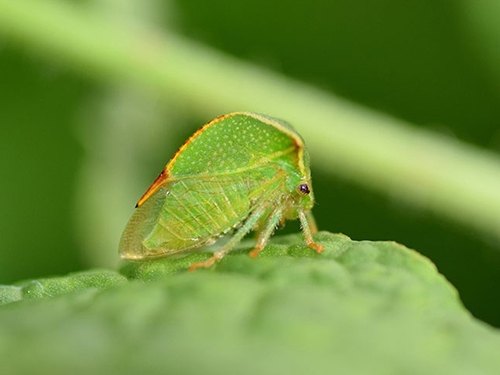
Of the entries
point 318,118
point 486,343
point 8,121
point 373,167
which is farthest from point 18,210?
point 486,343

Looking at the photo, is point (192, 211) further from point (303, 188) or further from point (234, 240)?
point (303, 188)

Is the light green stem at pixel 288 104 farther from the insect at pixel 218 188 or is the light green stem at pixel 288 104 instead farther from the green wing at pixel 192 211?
the green wing at pixel 192 211

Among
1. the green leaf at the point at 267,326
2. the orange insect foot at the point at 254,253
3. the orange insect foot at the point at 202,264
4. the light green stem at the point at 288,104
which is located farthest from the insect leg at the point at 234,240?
the light green stem at the point at 288,104

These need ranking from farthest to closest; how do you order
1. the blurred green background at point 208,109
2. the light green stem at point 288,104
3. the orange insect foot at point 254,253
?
the blurred green background at point 208,109
the light green stem at point 288,104
the orange insect foot at point 254,253

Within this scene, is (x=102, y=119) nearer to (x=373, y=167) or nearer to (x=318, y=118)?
(x=318, y=118)

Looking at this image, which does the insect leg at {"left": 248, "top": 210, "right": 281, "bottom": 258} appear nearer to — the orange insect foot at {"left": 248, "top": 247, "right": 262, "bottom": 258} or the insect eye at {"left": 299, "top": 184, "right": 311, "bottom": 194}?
the orange insect foot at {"left": 248, "top": 247, "right": 262, "bottom": 258}
